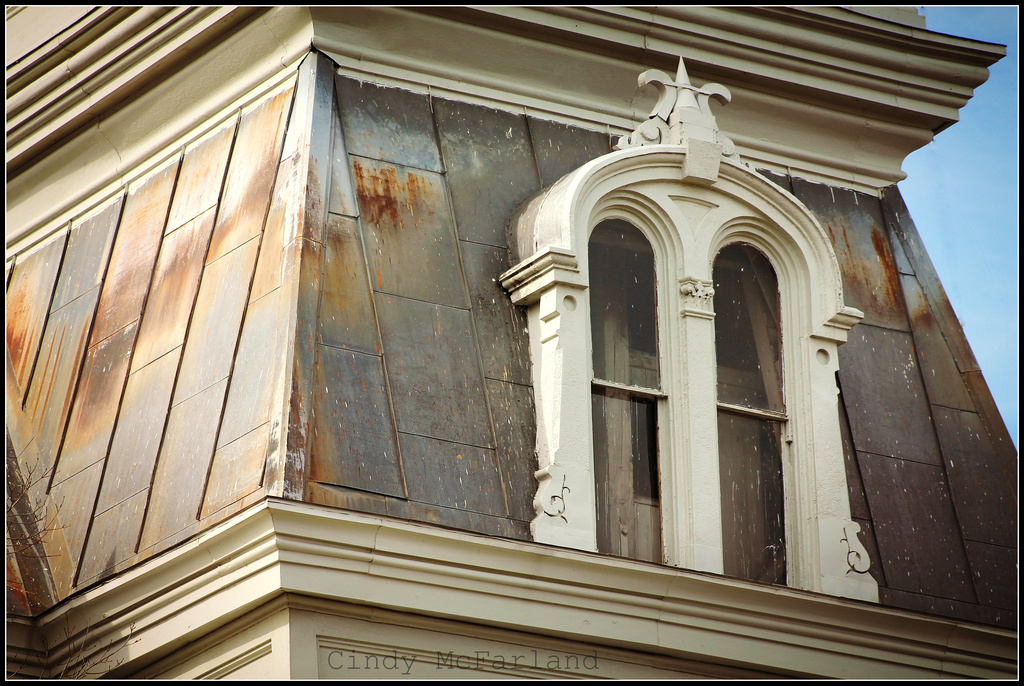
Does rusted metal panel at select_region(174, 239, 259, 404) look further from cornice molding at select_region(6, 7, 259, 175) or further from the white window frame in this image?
cornice molding at select_region(6, 7, 259, 175)

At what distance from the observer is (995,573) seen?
1000 cm

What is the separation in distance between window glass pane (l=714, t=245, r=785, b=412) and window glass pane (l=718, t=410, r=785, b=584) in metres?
0.18

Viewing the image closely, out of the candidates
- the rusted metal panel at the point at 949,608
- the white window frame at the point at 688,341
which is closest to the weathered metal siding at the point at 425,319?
the white window frame at the point at 688,341

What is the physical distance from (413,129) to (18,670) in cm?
403

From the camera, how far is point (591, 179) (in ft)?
30.7

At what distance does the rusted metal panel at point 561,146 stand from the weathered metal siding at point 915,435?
5.30ft

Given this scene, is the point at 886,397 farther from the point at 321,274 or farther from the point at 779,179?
the point at 321,274

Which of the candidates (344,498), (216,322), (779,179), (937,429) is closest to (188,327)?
(216,322)

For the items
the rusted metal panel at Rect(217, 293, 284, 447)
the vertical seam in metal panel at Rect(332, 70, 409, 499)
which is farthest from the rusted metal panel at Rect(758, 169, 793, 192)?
the rusted metal panel at Rect(217, 293, 284, 447)

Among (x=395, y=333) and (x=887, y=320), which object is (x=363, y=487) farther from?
(x=887, y=320)

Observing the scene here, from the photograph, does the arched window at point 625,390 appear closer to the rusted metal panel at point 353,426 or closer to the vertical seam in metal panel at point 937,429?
the rusted metal panel at point 353,426

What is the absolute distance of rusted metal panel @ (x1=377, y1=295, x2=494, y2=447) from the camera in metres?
8.57

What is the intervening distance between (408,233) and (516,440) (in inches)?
56.8

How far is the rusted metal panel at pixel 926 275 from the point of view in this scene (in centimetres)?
1098
